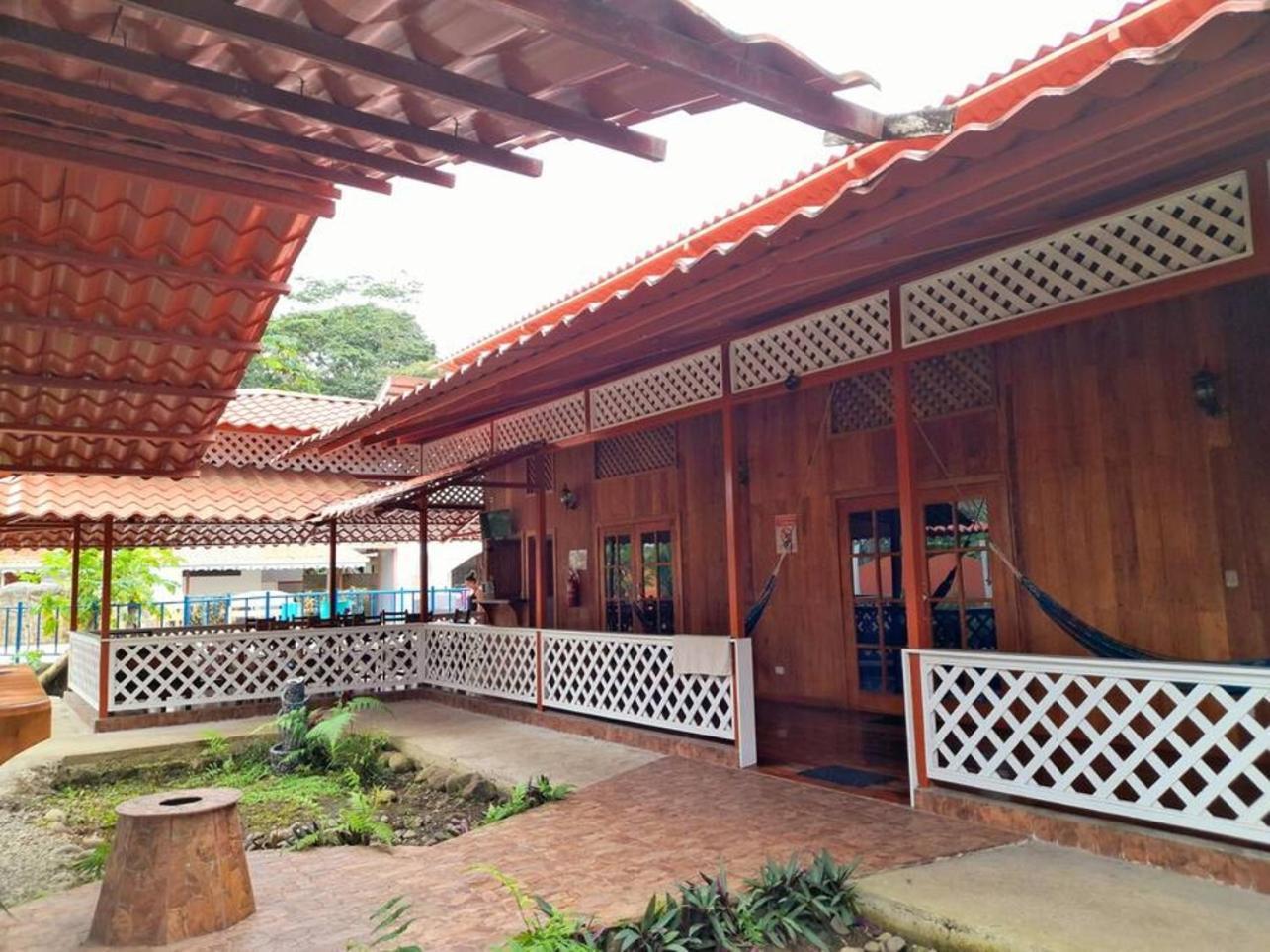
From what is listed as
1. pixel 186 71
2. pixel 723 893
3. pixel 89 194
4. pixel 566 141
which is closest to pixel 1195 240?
pixel 566 141

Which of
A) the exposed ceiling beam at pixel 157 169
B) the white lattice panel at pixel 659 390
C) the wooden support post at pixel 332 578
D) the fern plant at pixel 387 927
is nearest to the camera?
the exposed ceiling beam at pixel 157 169

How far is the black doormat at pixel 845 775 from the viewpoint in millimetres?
5473

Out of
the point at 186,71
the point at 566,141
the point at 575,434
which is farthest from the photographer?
the point at 575,434

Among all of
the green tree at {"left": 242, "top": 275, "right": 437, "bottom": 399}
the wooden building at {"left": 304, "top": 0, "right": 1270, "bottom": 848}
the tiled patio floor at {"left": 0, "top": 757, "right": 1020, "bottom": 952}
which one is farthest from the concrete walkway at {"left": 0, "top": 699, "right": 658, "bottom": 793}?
the green tree at {"left": 242, "top": 275, "right": 437, "bottom": 399}

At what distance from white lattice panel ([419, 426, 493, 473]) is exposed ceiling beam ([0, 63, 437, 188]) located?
25.2 feet

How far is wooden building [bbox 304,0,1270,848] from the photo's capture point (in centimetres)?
360

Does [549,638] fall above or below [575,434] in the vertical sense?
below

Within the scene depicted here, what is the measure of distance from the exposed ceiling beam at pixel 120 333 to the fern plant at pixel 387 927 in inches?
105

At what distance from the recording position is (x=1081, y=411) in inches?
227

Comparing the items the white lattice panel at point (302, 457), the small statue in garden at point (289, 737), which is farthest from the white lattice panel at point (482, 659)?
the white lattice panel at point (302, 457)

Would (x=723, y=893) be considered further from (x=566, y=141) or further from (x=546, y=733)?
(x=546, y=733)

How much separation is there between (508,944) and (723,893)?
904 mm

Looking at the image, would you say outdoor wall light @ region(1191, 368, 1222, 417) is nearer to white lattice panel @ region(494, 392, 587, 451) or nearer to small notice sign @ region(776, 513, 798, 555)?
small notice sign @ region(776, 513, 798, 555)

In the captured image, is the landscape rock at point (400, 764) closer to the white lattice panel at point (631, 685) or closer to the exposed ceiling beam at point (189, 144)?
the white lattice panel at point (631, 685)
